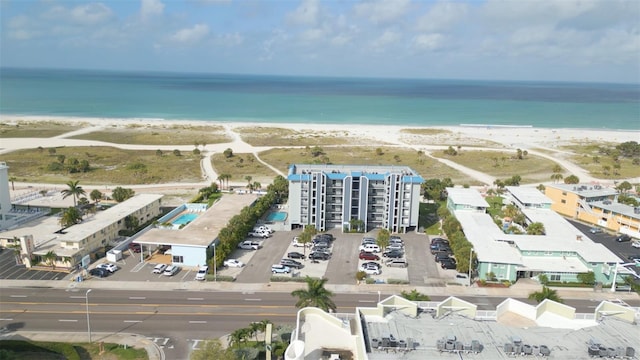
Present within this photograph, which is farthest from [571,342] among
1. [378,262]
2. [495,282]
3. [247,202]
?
[247,202]

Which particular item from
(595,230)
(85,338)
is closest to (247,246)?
(85,338)

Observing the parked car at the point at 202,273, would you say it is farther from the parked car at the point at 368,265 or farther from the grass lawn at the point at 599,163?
the grass lawn at the point at 599,163

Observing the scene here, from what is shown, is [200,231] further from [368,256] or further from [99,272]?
[368,256]

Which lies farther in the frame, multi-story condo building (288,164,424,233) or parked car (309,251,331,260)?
multi-story condo building (288,164,424,233)

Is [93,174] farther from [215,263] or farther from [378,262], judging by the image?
[378,262]

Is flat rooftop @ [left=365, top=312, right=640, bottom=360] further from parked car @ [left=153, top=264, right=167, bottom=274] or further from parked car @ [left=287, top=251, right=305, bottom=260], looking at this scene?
parked car @ [left=153, top=264, right=167, bottom=274]

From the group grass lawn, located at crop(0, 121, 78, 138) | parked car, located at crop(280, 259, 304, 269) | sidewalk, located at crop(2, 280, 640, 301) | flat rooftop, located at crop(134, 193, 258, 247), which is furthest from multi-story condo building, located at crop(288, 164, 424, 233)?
grass lawn, located at crop(0, 121, 78, 138)
